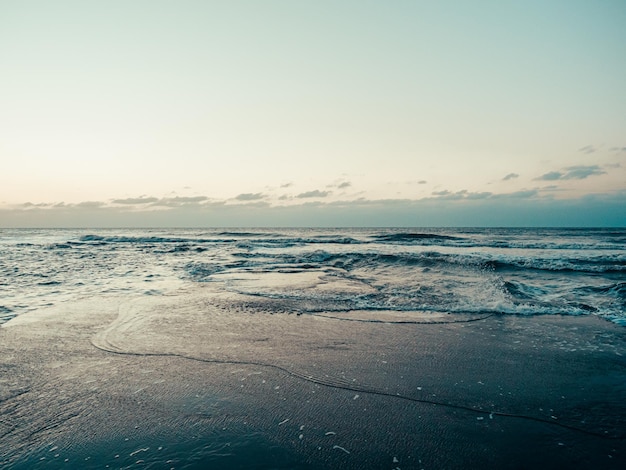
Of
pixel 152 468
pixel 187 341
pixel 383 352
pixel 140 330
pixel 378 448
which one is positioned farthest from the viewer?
pixel 140 330

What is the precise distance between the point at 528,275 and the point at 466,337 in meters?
9.90

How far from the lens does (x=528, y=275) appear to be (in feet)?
47.3

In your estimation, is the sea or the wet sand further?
the sea

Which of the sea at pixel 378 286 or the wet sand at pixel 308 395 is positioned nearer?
the wet sand at pixel 308 395

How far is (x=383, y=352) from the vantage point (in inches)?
217

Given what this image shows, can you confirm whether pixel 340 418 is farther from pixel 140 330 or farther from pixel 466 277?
pixel 466 277

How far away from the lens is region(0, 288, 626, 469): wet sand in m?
3.07

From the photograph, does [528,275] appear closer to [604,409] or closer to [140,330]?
[604,409]

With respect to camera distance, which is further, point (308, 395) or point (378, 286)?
point (378, 286)

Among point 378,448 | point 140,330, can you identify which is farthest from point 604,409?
point 140,330

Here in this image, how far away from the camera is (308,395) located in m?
4.12

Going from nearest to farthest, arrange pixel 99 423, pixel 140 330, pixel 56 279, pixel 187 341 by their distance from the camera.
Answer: pixel 99 423 < pixel 187 341 < pixel 140 330 < pixel 56 279

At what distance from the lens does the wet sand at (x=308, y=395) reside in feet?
10.1

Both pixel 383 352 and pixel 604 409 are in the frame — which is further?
pixel 383 352
